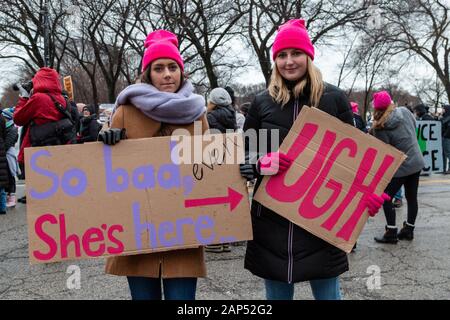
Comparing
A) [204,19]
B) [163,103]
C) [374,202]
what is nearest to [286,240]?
[374,202]

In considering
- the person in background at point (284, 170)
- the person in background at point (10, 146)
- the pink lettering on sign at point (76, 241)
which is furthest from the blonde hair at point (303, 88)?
the person in background at point (10, 146)

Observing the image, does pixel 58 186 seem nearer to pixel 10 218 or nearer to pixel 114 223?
pixel 114 223

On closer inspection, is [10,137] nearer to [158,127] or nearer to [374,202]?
[158,127]

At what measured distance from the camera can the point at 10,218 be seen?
693 cm

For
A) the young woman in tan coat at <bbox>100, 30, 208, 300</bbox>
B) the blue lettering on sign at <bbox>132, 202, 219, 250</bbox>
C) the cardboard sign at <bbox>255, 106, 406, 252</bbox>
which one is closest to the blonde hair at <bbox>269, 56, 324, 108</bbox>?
the cardboard sign at <bbox>255, 106, 406, 252</bbox>

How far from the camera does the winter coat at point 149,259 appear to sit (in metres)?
2.26

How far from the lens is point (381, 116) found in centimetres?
527

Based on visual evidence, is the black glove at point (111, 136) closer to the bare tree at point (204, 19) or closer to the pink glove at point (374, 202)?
the pink glove at point (374, 202)

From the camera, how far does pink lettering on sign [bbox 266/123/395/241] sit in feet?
7.45

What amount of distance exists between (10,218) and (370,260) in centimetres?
515

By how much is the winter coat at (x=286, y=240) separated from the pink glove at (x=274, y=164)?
81 mm

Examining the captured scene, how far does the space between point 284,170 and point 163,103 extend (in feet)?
2.19

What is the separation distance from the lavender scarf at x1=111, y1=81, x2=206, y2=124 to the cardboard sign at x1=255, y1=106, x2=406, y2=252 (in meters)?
0.48
